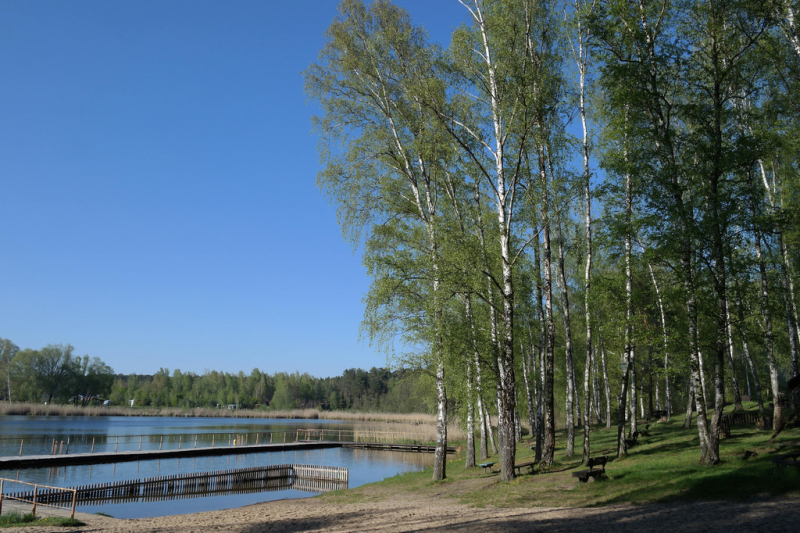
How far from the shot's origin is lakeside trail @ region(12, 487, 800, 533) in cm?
796

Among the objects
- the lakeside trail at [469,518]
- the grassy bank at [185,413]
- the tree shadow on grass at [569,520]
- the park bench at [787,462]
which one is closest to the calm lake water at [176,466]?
the lakeside trail at [469,518]

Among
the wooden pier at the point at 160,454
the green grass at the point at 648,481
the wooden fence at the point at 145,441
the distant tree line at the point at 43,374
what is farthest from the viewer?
the distant tree line at the point at 43,374

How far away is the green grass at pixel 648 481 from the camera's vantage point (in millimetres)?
10188

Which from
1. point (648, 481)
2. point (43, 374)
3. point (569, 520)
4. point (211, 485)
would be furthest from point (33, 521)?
point (43, 374)

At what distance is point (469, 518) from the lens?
999 centimetres

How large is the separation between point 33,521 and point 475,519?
11262mm

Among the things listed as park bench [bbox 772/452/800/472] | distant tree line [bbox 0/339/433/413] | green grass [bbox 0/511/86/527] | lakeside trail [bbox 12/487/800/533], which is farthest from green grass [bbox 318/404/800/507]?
distant tree line [bbox 0/339/433/413]

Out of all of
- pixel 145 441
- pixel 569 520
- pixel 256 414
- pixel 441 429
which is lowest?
pixel 256 414

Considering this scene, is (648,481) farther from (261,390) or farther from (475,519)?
(261,390)

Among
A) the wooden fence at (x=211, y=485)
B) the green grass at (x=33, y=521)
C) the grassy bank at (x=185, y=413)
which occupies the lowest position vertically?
the grassy bank at (x=185, y=413)

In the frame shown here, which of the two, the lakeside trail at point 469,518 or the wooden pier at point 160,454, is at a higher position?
the lakeside trail at point 469,518

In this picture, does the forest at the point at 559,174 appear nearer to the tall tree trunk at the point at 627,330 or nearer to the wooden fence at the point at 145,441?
the tall tree trunk at the point at 627,330

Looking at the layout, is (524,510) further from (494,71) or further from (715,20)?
(715,20)

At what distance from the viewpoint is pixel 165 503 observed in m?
23.4
